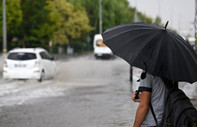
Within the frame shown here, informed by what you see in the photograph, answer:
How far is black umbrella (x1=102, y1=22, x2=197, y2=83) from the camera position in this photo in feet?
14.5

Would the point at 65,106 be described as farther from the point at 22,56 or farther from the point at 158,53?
the point at 22,56

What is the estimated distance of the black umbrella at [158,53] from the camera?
4418mm

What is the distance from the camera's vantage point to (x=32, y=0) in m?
50.1

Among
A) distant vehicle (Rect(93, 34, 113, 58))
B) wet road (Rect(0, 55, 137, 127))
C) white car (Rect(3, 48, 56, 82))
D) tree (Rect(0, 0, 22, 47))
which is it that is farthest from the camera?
distant vehicle (Rect(93, 34, 113, 58))

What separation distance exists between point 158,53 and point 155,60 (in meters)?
0.08

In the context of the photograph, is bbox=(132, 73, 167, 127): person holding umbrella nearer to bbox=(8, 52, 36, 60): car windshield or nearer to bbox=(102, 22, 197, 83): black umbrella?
bbox=(102, 22, 197, 83): black umbrella

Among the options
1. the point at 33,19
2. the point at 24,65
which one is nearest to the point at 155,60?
the point at 24,65

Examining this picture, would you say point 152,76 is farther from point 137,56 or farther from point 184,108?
point 184,108

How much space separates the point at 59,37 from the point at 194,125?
67476 millimetres

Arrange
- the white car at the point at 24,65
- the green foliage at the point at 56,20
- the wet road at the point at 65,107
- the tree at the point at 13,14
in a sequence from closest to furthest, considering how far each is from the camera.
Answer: the wet road at the point at 65,107 < the white car at the point at 24,65 < the tree at the point at 13,14 < the green foliage at the point at 56,20

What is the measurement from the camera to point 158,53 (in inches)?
175

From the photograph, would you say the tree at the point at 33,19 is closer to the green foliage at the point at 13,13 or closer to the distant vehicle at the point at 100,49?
the green foliage at the point at 13,13

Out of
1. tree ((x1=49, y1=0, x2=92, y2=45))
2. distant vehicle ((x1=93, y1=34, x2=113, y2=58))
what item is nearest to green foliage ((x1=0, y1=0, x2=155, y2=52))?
tree ((x1=49, y1=0, x2=92, y2=45))

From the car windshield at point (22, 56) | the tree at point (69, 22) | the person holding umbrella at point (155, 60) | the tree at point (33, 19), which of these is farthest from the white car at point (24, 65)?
the tree at point (69, 22)
